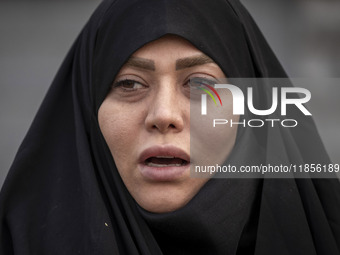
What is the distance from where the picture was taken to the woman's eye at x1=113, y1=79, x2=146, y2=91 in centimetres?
179

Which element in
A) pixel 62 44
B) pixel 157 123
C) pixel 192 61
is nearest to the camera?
pixel 157 123

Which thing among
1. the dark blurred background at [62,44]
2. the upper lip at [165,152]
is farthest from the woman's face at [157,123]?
the dark blurred background at [62,44]

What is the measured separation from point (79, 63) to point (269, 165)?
90 centimetres

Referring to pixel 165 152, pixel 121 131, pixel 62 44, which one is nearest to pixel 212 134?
pixel 165 152

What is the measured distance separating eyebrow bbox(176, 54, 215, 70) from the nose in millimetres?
76

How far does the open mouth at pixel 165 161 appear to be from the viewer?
67.2 inches

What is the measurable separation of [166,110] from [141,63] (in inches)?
8.8

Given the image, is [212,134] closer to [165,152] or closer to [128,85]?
[165,152]

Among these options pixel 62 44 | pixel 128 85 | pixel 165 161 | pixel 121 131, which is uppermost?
pixel 62 44

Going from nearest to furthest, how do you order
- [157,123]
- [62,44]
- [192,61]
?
[157,123] → [192,61] → [62,44]

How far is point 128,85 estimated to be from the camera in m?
1.82

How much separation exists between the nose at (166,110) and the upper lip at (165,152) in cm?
6

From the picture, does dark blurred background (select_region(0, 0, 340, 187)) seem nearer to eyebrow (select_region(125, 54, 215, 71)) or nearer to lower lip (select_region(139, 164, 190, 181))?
eyebrow (select_region(125, 54, 215, 71))

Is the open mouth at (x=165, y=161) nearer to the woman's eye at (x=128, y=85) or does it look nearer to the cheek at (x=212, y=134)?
the cheek at (x=212, y=134)
